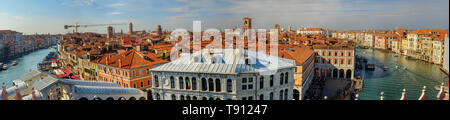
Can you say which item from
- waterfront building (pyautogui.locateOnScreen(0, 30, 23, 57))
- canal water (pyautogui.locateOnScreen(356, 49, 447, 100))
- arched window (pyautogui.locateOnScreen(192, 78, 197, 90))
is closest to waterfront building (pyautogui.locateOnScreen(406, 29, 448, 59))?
canal water (pyautogui.locateOnScreen(356, 49, 447, 100))

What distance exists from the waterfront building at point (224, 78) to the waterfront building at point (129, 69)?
14.1ft

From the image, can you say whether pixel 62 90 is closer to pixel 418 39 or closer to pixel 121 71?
pixel 121 71

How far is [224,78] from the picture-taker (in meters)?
6.95

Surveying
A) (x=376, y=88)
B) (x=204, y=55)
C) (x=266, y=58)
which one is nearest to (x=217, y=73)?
(x=204, y=55)

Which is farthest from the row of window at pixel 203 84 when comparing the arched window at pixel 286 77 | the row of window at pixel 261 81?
the arched window at pixel 286 77

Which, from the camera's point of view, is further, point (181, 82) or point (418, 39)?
point (418, 39)

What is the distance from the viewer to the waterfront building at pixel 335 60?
58.3ft

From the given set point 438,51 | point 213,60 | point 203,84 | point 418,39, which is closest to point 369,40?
point 418,39

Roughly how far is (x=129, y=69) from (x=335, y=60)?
1330cm

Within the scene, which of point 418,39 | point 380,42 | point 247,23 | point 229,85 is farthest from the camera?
point 380,42

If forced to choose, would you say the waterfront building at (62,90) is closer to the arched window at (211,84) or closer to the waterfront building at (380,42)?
the arched window at (211,84)
